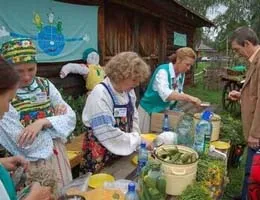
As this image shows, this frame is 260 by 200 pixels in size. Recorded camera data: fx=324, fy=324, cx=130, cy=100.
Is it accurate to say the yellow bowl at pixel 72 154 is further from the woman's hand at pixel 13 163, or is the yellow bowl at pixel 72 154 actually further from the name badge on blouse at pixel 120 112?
the woman's hand at pixel 13 163

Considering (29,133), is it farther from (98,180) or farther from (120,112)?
Result: (120,112)

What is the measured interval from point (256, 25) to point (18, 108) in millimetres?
20732

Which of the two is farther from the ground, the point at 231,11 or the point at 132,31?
the point at 231,11

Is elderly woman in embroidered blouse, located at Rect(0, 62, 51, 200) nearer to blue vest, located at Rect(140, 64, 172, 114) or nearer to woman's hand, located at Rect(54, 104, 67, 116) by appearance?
woman's hand, located at Rect(54, 104, 67, 116)

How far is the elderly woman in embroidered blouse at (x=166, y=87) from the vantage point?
3525 mm

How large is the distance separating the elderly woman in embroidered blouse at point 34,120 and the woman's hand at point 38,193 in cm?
32

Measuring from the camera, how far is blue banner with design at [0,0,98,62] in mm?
4508

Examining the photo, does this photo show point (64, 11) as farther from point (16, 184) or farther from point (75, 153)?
point (16, 184)

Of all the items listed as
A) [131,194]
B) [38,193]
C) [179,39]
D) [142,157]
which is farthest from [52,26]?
[179,39]

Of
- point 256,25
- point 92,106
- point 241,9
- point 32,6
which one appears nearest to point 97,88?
point 92,106

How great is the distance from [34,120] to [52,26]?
3.67m

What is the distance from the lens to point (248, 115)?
320 centimetres

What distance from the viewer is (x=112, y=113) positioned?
7.48 feet

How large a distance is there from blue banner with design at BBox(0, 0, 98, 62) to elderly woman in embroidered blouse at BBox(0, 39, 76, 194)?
2728 millimetres
